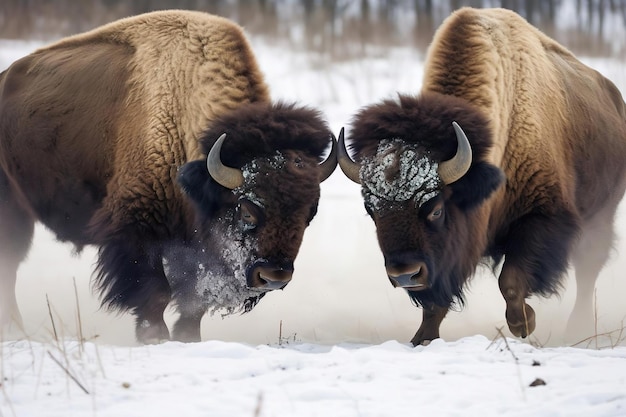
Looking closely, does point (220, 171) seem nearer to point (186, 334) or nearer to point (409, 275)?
point (186, 334)

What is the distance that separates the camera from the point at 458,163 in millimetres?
4996

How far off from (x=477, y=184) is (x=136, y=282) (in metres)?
2.10

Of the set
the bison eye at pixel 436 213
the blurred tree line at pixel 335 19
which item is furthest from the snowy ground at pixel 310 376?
the blurred tree line at pixel 335 19

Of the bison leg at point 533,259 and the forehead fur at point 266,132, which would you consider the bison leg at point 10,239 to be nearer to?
the forehead fur at point 266,132

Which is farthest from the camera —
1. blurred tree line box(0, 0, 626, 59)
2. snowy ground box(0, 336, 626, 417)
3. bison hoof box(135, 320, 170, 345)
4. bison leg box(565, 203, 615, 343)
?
blurred tree line box(0, 0, 626, 59)

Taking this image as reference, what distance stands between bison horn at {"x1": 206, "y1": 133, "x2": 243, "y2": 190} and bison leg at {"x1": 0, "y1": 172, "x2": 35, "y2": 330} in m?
2.36

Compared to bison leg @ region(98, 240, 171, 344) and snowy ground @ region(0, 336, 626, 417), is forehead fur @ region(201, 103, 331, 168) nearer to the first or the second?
bison leg @ region(98, 240, 171, 344)

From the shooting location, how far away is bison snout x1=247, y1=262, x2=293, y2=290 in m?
4.68

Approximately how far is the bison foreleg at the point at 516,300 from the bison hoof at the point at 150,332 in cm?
202

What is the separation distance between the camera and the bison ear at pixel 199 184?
5.11m

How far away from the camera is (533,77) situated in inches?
236

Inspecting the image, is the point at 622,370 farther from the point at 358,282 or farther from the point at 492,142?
the point at 358,282

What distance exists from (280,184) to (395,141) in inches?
29.2

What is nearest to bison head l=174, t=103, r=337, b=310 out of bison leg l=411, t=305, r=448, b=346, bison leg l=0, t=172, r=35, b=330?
bison leg l=411, t=305, r=448, b=346
